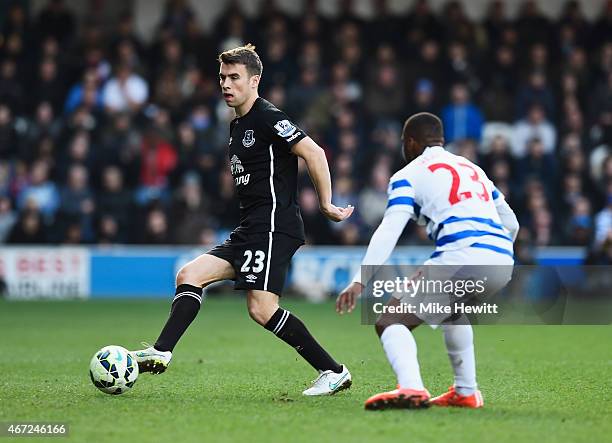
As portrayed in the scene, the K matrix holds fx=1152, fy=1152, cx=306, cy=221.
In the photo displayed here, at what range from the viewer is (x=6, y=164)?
17359 millimetres

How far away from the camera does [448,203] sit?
6191 mm

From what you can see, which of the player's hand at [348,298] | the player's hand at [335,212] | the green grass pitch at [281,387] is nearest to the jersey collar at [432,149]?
the player's hand at [335,212]

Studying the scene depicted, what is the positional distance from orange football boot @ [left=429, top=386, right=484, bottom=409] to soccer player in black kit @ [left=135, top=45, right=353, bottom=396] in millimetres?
807

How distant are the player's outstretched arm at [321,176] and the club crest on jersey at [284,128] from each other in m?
0.09

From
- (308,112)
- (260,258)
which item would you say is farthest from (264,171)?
(308,112)

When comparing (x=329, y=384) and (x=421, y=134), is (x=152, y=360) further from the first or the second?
(x=421, y=134)

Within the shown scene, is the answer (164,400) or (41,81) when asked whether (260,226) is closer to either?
(164,400)

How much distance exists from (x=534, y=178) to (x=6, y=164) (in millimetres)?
7977

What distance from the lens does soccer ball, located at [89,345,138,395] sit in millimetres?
6734

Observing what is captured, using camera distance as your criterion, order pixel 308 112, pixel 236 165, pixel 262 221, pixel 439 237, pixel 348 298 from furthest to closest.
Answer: pixel 308 112 < pixel 236 165 < pixel 262 221 < pixel 439 237 < pixel 348 298

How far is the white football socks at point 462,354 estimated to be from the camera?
6.20 m

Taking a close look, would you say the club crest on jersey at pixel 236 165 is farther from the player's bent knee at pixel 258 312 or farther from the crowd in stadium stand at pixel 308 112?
the crowd in stadium stand at pixel 308 112

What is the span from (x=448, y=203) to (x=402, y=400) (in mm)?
1080

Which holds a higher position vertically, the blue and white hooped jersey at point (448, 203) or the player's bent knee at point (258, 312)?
the blue and white hooped jersey at point (448, 203)
